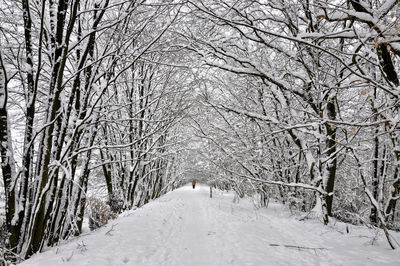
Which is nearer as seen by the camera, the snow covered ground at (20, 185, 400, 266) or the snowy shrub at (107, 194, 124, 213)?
the snow covered ground at (20, 185, 400, 266)

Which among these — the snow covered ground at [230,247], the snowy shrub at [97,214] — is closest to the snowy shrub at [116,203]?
the snowy shrub at [97,214]

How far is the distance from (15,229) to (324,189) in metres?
6.05

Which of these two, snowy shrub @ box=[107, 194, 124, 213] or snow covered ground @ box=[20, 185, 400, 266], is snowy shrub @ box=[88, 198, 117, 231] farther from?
snow covered ground @ box=[20, 185, 400, 266]

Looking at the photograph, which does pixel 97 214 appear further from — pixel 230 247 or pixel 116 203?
pixel 230 247

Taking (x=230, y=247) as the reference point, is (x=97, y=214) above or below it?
below

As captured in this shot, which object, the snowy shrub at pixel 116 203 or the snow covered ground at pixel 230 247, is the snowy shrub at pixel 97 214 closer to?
the snowy shrub at pixel 116 203

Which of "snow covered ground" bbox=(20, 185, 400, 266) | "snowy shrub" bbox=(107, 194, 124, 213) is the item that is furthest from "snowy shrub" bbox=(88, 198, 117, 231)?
"snow covered ground" bbox=(20, 185, 400, 266)

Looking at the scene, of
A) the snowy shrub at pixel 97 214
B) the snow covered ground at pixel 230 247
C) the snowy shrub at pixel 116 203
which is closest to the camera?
the snow covered ground at pixel 230 247

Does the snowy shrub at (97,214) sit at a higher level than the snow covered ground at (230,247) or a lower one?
lower

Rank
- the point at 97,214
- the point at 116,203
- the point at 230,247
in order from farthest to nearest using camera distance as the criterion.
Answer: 1. the point at 116,203
2. the point at 97,214
3. the point at 230,247

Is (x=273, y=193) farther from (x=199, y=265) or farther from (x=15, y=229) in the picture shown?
(x=15, y=229)

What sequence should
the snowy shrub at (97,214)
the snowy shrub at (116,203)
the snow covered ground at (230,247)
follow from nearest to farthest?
1. the snow covered ground at (230,247)
2. the snowy shrub at (97,214)
3. the snowy shrub at (116,203)

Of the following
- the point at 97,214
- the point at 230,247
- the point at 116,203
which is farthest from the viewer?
the point at 116,203

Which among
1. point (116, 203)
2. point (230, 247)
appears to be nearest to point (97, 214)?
point (116, 203)
